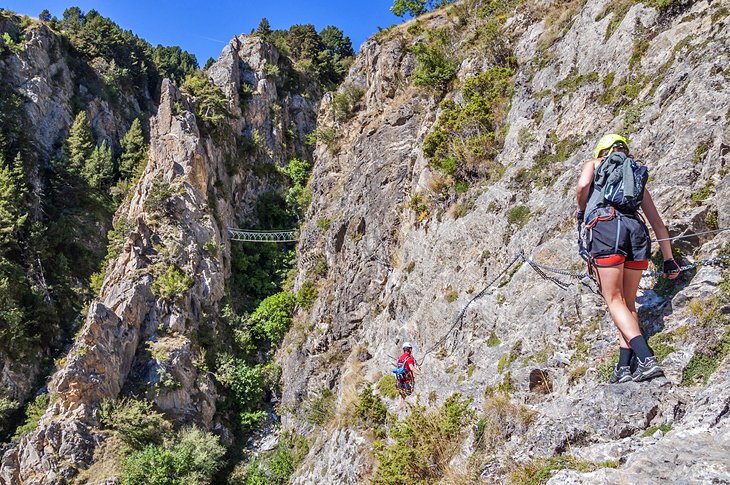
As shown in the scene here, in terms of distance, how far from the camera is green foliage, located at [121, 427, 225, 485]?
15953 mm

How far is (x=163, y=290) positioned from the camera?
2122 cm

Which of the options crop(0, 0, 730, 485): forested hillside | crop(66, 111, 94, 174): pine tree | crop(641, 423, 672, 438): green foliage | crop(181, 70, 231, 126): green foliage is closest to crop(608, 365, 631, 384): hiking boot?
crop(0, 0, 730, 485): forested hillside

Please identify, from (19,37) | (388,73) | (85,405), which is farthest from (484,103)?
(19,37)

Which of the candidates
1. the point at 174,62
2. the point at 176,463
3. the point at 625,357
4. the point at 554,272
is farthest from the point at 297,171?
the point at 174,62

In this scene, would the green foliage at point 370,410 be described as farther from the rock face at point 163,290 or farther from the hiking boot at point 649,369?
the rock face at point 163,290

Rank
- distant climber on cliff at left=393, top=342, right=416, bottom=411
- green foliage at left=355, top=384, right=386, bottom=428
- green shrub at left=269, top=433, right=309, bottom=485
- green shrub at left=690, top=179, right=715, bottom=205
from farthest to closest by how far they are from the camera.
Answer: green shrub at left=269, top=433, right=309, bottom=485 → green foliage at left=355, top=384, right=386, bottom=428 → distant climber on cliff at left=393, top=342, right=416, bottom=411 → green shrub at left=690, top=179, right=715, bottom=205

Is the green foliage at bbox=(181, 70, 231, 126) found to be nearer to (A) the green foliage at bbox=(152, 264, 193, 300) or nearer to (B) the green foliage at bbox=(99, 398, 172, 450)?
(A) the green foliage at bbox=(152, 264, 193, 300)

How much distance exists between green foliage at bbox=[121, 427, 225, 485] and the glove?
16701 millimetres

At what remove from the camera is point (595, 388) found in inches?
164

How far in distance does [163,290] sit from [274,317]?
5.15 meters

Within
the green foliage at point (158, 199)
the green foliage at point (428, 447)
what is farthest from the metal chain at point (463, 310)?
the green foliage at point (158, 199)

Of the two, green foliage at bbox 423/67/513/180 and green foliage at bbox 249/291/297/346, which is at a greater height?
green foliage at bbox 423/67/513/180

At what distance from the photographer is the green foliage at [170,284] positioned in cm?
2120

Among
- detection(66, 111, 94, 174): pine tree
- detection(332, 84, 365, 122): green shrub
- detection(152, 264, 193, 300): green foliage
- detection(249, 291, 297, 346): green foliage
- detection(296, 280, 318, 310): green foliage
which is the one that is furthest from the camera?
detection(66, 111, 94, 174): pine tree
